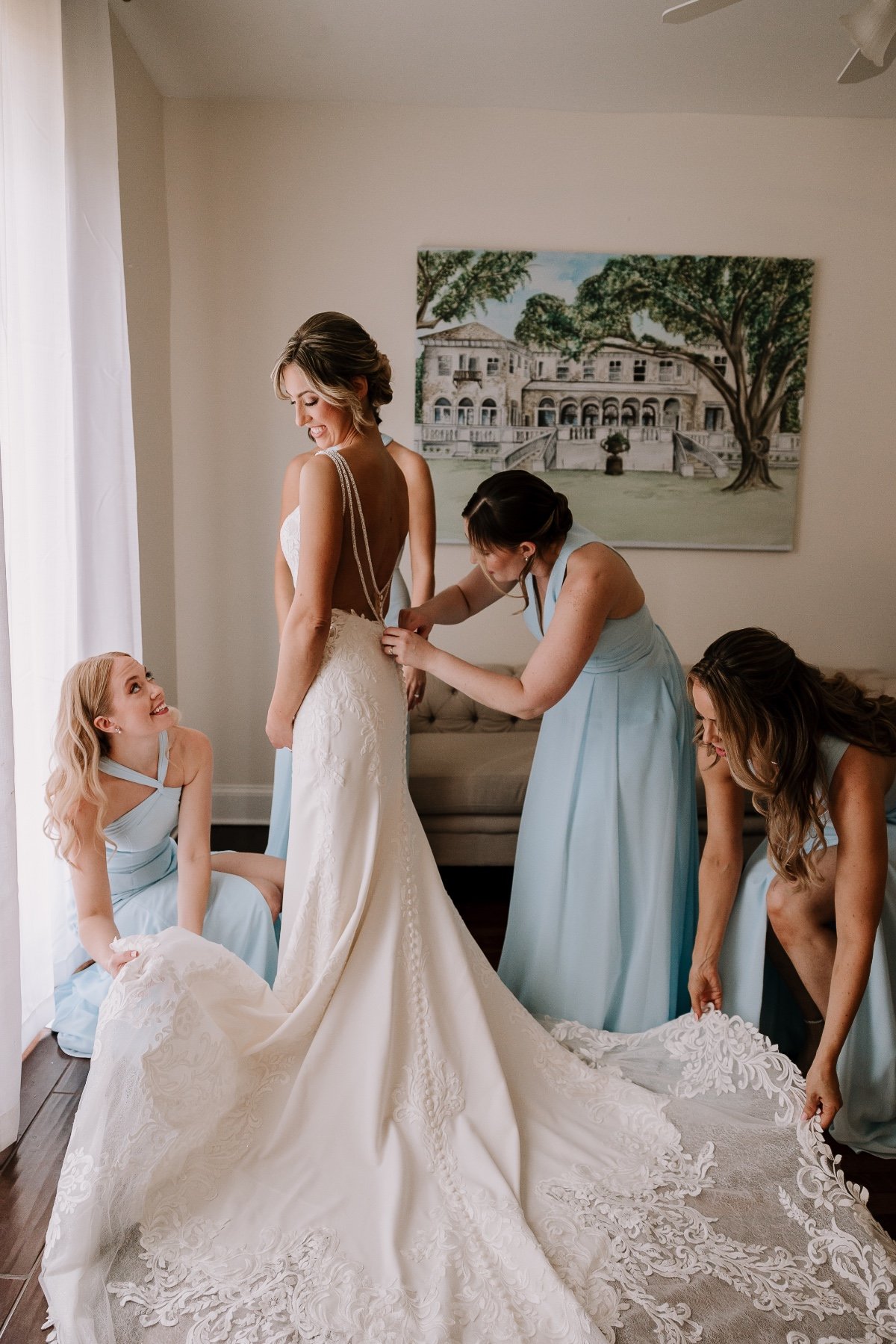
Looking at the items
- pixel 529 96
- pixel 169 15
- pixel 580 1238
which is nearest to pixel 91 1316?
pixel 580 1238

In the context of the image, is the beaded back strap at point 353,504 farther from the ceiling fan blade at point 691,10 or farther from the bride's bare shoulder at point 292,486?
the ceiling fan blade at point 691,10

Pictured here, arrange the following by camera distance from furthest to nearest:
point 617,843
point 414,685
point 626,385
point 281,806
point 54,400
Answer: point 626,385
point 281,806
point 414,685
point 54,400
point 617,843

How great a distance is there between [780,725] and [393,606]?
148cm

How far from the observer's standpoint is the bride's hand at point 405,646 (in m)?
1.85

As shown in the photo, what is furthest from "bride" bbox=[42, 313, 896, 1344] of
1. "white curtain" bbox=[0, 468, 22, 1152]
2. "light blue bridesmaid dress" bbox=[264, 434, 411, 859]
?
"light blue bridesmaid dress" bbox=[264, 434, 411, 859]

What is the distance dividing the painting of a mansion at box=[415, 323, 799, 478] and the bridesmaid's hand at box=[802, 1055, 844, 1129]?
2.93 meters

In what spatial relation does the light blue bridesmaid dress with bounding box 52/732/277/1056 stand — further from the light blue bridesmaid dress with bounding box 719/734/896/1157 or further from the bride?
the light blue bridesmaid dress with bounding box 719/734/896/1157

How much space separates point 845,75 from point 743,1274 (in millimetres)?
2621

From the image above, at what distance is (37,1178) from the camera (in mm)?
1793

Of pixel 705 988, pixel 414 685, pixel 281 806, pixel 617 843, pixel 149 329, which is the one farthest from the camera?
pixel 149 329

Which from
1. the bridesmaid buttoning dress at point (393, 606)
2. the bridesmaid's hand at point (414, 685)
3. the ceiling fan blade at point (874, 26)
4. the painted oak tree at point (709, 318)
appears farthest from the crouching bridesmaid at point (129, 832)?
the painted oak tree at point (709, 318)

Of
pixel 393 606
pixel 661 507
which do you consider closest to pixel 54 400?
pixel 393 606

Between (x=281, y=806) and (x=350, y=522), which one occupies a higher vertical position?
(x=350, y=522)

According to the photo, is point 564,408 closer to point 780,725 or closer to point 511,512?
point 511,512
